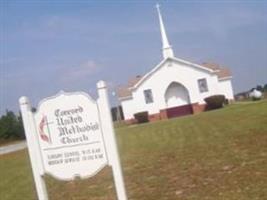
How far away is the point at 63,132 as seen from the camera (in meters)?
7.25

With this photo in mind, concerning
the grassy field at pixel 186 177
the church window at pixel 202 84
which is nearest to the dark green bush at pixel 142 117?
the church window at pixel 202 84

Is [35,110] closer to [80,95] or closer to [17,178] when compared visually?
[80,95]

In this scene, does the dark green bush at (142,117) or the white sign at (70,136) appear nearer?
the white sign at (70,136)

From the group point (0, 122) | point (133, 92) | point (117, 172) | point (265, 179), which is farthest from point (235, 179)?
point (0, 122)

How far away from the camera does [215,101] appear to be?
43594 mm

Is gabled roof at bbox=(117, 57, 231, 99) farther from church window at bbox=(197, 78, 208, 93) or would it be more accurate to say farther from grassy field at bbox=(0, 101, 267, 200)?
grassy field at bbox=(0, 101, 267, 200)

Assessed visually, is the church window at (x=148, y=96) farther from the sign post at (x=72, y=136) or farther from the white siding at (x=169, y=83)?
the sign post at (x=72, y=136)

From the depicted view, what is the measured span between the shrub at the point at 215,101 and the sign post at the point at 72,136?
3688cm

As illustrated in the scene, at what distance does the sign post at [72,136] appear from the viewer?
23.1ft

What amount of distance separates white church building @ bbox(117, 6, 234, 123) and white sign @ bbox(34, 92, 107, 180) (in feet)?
125

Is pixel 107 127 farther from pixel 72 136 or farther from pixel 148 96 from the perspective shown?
pixel 148 96

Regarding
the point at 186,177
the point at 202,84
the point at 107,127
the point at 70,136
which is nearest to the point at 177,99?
the point at 202,84

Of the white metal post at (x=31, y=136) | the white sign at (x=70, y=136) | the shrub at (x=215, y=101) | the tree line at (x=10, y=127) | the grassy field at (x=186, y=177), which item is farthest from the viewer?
the tree line at (x=10, y=127)

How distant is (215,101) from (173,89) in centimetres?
460
